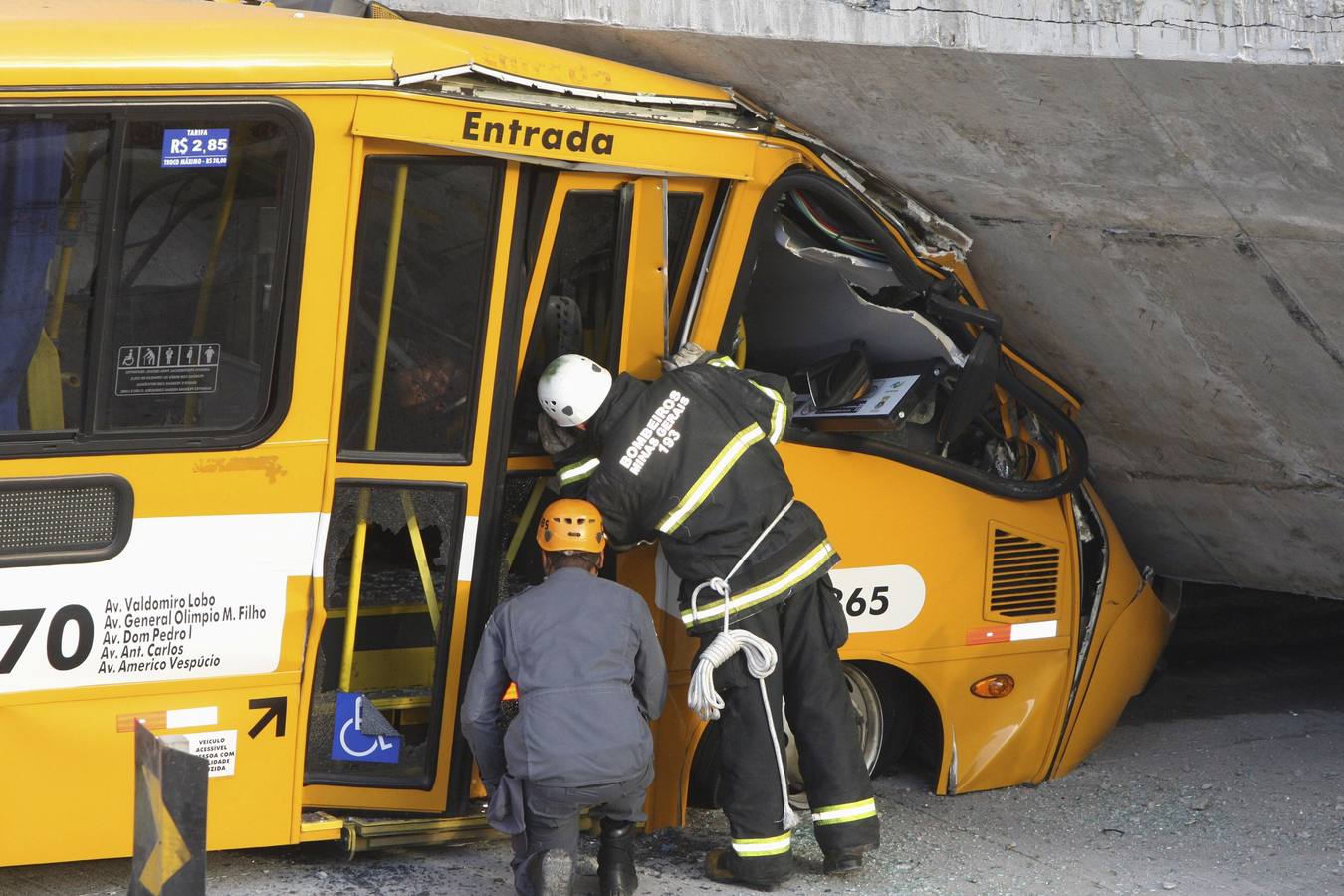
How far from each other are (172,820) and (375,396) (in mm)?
1306

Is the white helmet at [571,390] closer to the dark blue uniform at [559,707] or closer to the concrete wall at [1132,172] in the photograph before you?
the dark blue uniform at [559,707]

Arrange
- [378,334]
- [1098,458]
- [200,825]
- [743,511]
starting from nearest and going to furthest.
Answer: [200,825], [378,334], [743,511], [1098,458]

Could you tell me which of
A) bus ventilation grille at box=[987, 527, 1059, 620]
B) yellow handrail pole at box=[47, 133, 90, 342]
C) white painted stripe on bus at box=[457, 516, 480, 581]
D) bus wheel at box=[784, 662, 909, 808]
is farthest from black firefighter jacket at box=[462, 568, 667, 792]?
bus ventilation grille at box=[987, 527, 1059, 620]

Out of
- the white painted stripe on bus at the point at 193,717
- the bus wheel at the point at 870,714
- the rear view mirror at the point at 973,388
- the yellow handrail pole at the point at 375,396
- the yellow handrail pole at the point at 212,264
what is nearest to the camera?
the yellow handrail pole at the point at 212,264

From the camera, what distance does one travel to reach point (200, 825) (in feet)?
11.4

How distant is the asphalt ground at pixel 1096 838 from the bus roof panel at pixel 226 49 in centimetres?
218

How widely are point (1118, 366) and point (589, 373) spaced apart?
2.02 m

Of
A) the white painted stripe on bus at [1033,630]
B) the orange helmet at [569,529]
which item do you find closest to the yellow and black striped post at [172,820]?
the orange helmet at [569,529]

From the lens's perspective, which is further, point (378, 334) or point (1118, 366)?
point (1118, 366)

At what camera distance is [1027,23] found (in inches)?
162

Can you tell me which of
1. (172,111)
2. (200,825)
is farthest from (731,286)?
(200,825)

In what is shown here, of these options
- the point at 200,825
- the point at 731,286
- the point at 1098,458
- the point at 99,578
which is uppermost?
the point at 731,286

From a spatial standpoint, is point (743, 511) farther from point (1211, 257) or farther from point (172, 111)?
point (172, 111)

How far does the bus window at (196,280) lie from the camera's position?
13.0 feet
